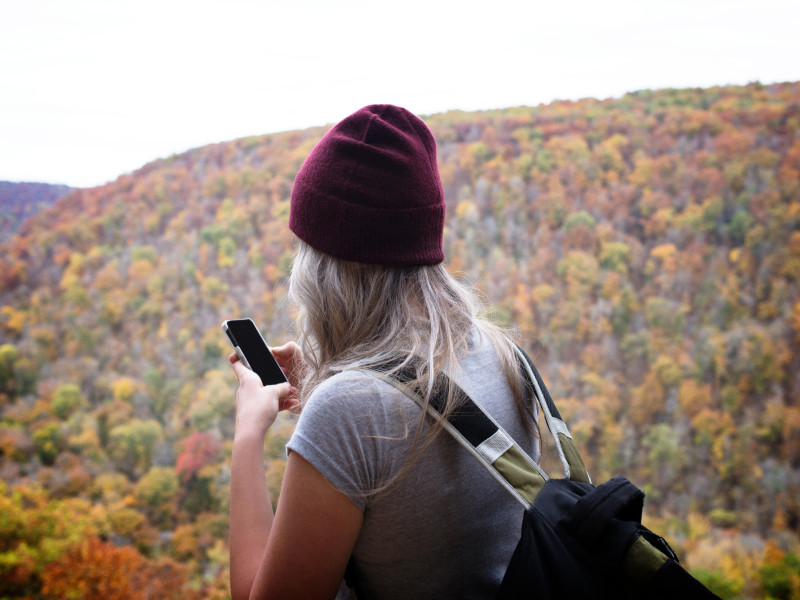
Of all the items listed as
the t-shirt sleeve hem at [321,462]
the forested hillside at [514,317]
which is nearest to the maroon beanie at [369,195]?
the t-shirt sleeve hem at [321,462]

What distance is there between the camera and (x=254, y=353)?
119 centimetres

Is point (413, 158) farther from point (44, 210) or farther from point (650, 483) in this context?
point (650, 483)

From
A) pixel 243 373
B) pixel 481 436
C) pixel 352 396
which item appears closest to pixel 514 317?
pixel 243 373

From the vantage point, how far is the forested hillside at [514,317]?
300 cm

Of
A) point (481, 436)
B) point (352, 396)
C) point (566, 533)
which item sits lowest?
point (566, 533)

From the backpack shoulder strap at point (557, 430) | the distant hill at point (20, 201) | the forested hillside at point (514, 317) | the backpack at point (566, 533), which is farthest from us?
the forested hillside at point (514, 317)

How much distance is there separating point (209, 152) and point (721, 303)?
442 cm

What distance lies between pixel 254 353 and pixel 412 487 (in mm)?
575

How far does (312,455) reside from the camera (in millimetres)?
708

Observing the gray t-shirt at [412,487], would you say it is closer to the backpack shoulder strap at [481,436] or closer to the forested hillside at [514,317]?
the backpack shoulder strap at [481,436]

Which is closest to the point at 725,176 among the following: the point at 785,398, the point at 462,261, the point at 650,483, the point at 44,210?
the point at 785,398

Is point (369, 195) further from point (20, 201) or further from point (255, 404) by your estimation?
point (20, 201)

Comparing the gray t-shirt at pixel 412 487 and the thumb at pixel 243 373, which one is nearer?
the gray t-shirt at pixel 412 487

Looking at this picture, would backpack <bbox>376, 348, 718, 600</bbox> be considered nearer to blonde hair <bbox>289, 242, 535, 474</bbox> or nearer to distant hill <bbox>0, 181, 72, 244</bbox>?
blonde hair <bbox>289, 242, 535, 474</bbox>
